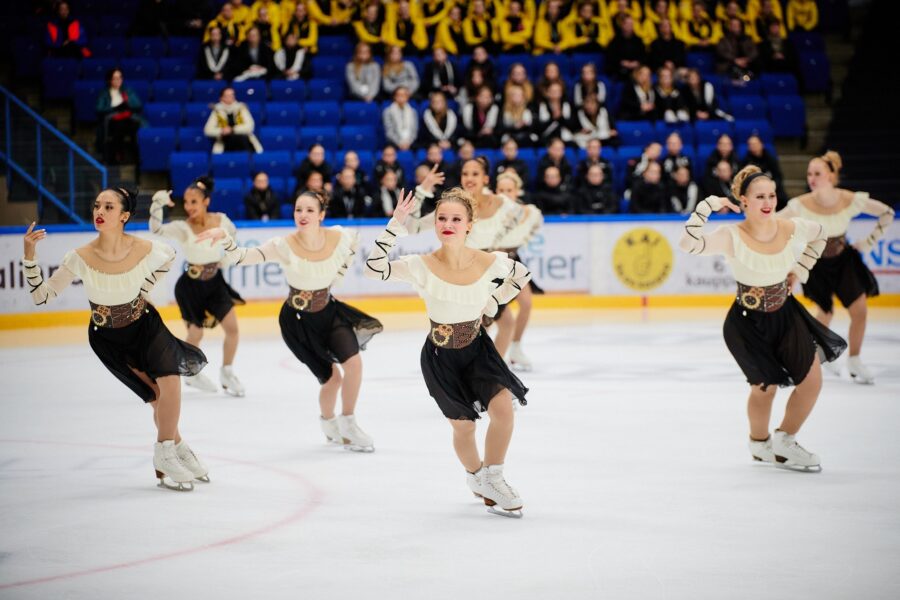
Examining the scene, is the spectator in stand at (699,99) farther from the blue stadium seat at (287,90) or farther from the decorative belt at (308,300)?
the decorative belt at (308,300)

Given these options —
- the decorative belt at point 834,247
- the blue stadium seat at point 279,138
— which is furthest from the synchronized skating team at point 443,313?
the blue stadium seat at point 279,138

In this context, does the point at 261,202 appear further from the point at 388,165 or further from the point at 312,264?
the point at 312,264

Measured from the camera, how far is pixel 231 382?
8.95 m

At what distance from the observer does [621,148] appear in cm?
1556

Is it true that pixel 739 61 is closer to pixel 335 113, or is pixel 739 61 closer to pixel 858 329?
pixel 335 113

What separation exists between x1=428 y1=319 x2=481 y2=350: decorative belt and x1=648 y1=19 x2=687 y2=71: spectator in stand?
39.7 ft

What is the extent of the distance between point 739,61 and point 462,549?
13294 millimetres

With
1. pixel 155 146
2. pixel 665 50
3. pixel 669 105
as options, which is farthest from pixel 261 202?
pixel 665 50

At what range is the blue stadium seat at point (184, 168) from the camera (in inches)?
586

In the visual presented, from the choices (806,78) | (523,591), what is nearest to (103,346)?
(523,591)

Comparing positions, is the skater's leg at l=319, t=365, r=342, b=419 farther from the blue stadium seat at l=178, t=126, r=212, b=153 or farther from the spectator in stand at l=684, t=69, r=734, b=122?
the spectator in stand at l=684, t=69, r=734, b=122

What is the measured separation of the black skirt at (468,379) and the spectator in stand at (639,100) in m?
11.3

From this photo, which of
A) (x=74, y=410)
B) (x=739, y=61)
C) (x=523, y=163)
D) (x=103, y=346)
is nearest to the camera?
(x=103, y=346)

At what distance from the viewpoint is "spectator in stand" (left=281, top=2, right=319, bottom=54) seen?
16391mm
